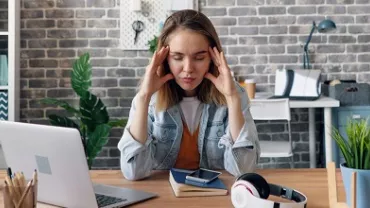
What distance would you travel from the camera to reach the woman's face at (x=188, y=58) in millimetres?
1715

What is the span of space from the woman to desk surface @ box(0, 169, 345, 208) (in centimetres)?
6

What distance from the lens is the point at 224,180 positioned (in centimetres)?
155

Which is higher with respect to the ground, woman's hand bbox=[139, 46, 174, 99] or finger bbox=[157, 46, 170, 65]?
finger bbox=[157, 46, 170, 65]

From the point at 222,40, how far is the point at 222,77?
2262 millimetres

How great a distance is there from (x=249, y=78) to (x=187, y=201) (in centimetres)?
279

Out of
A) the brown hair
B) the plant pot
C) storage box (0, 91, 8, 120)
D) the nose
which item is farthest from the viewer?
storage box (0, 91, 8, 120)

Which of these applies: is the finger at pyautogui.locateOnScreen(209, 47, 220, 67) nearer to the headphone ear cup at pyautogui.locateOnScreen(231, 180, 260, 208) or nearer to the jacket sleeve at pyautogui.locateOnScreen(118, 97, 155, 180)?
the jacket sleeve at pyautogui.locateOnScreen(118, 97, 155, 180)

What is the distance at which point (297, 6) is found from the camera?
157 inches

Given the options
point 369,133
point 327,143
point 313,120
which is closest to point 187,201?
point 369,133

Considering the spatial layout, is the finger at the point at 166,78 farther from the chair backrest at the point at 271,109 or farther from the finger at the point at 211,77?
the chair backrest at the point at 271,109

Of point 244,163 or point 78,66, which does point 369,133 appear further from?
point 78,66

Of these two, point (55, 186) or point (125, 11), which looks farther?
point (125, 11)

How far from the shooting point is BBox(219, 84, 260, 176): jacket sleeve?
66.2 inches

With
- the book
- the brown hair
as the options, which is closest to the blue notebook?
the book
